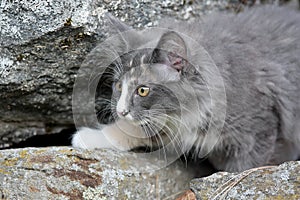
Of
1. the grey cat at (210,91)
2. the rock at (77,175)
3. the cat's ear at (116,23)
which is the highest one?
the cat's ear at (116,23)

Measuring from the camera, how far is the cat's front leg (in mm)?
3111

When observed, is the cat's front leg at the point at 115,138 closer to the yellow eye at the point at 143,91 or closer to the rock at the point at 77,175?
the rock at the point at 77,175

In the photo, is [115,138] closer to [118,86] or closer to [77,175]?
[118,86]

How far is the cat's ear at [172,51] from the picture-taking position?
262cm

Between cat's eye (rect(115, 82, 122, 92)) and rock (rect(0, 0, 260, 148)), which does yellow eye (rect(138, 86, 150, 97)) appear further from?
rock (rect(0, 0, 260, 148))

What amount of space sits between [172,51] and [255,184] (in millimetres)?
893

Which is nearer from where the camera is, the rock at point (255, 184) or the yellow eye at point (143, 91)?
the rock at point (255, 184)

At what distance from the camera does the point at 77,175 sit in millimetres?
2631

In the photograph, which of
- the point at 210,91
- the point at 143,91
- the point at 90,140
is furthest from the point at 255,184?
the point at 90,140

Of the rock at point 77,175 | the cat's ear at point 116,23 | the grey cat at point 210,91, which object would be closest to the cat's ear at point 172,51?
the grey cat at point 210,91

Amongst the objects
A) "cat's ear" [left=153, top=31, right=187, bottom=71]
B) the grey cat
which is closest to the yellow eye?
the grey cat

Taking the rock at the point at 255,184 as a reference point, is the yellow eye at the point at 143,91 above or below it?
above

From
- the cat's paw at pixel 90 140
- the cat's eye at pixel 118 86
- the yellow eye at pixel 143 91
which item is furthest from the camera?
the cat's paw at pixel 90 140

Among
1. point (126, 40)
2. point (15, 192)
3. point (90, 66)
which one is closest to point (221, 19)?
point (126, 40)
